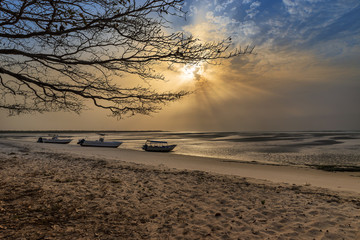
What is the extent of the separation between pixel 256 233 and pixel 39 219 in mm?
5154

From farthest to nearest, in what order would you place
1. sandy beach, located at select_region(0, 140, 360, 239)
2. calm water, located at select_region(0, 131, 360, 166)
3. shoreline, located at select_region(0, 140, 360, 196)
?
calm water, located at select_region(0, 131, 360, 166), shoreline, located at select_region(0, 140, 360, 196), sandy beach, located at select_region(0, 140, 360, 239)

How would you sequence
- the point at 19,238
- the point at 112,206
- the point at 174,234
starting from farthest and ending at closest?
the point at 112,206 < the point at 174,234 < the point at 19,238

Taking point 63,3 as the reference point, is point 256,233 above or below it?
below

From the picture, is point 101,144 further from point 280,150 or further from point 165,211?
point 165,211

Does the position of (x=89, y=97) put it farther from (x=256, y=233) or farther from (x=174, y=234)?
(x=256, y=233)

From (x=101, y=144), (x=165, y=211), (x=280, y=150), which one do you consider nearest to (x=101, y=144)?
(x=101, y=144)

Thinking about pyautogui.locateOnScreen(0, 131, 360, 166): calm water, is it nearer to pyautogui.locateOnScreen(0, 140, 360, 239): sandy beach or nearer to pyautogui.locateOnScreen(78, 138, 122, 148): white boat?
pyautogui.locateOnScreen(78, 138, 122, 148): white boat

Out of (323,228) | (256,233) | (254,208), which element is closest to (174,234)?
(256,233)

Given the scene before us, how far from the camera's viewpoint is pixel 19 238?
4453 millimetres

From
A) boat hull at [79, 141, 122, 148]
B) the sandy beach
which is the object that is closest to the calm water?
boat hull at [79, 141, 122, 148]

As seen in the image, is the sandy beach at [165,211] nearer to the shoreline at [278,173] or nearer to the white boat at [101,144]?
the shoreline at [278,173]

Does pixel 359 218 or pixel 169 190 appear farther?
pixel 169 190


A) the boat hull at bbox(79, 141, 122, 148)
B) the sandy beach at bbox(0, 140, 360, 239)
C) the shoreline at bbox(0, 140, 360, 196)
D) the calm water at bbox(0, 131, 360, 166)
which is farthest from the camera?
the boat hull at bbox(79, 141, 122, 148)

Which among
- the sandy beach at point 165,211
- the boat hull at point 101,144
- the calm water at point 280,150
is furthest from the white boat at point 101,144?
the sandy beach at point 165,211
